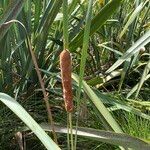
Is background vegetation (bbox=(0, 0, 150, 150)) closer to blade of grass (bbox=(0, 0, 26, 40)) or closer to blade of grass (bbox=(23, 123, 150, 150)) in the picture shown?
blade of grass (bbox=(0, 0, 26, 40))

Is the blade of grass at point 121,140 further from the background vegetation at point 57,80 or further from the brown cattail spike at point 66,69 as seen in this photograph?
the background vegetation at point 57,80

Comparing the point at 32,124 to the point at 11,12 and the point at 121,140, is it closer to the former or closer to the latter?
the point at 121,140

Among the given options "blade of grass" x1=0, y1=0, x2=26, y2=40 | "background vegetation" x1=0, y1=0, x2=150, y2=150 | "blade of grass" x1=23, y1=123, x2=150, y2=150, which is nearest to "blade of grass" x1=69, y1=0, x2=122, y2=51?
"background vegetation" x1=0, y1=0, x2=150, y2=150

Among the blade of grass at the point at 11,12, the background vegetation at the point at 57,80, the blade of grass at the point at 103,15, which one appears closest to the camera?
the blade of grass at the point at 11,12

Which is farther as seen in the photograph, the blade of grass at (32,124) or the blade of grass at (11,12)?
the blade of grass at (11,12)

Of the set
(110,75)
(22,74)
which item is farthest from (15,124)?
(110,75)

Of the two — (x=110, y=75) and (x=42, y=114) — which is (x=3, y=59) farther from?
(x=110, y=75)

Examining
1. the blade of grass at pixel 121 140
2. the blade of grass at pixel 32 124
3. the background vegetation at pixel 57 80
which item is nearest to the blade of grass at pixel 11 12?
the background vegetation at pixel 57 80

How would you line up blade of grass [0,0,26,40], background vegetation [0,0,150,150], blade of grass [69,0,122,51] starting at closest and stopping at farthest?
blade of grass [0,0,26,40], blade of grass [69,0,122,51], background vegetation [0,0,150,150]

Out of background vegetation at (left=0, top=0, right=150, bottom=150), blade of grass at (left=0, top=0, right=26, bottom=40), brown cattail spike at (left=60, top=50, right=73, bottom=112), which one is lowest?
background vegetation at (left=0, top=0, right=150, bottom=150)

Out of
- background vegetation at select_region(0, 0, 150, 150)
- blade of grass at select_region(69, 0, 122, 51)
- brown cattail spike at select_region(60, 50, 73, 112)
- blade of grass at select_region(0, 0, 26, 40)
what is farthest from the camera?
background vegetation at select_region(0, 0, 150, 150)

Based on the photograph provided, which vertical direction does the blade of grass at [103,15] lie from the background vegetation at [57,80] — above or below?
above
